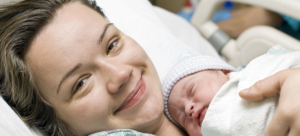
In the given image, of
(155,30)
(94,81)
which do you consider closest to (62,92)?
Answer: (94,81)

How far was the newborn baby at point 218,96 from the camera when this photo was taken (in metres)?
0.75

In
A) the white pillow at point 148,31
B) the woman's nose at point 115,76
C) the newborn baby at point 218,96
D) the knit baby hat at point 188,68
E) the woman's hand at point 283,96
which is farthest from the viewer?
the white pillow at point 148,31

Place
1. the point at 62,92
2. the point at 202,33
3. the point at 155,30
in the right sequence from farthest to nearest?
the point at 202,33 → the point at 155,30 → the point at 62,92

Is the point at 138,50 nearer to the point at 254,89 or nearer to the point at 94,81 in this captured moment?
the point at 94,81

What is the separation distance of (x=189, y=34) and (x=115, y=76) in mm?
1009

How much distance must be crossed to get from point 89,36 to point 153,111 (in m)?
0.36

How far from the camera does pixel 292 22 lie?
65.4 inches

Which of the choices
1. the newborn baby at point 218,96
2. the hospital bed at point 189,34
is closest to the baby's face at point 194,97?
the newborn baby at point 218,96

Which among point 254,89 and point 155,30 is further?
point 155,30

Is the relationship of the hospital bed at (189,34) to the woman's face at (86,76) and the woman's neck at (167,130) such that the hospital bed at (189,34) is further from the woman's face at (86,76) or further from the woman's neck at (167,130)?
the woman's face at (86,76)

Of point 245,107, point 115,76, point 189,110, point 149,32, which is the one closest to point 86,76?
point 115,76

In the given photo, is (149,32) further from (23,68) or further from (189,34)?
(23,68)

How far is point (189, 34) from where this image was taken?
1.75 metres

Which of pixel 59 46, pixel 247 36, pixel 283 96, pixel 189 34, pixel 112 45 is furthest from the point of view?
pixel 189 34
